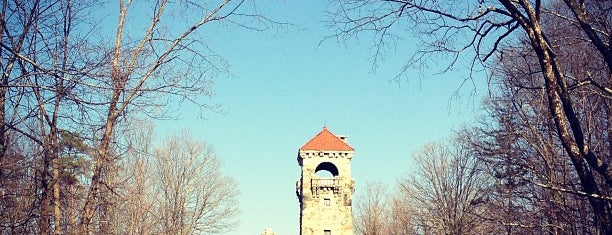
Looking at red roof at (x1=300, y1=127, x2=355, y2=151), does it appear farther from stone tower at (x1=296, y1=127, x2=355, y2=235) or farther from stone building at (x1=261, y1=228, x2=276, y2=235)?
stone building at (x1=261, y1=228, x2=276, y2=235)

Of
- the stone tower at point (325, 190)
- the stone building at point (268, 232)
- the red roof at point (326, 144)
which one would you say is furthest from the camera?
the stone building at point (268, 232)

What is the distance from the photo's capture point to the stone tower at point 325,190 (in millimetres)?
39000

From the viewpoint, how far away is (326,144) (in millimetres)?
41688

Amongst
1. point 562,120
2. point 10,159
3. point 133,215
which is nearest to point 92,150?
point 10,159

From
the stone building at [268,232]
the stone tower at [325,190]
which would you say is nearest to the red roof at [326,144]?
the stone tower at [325,190]

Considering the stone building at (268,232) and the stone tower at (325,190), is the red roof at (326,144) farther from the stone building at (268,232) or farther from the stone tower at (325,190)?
the stone building at (268,232)

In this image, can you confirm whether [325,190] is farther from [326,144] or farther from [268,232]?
[268,232]

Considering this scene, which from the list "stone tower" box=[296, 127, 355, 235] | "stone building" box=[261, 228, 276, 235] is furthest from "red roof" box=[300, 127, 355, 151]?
"stone building" box=[261, 228, 276, 235]

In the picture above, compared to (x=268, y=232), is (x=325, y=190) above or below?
below

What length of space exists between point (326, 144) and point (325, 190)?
12.1 ft

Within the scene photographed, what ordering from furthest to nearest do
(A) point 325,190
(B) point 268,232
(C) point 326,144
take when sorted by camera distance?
(B) point 268,232 → (C) point 326,144 → (A) point 325,190

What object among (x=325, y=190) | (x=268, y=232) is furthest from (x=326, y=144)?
(x=268, y=232)

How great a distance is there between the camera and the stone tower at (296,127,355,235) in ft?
128

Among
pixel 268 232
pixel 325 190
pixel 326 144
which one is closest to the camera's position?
pixel 325 190
